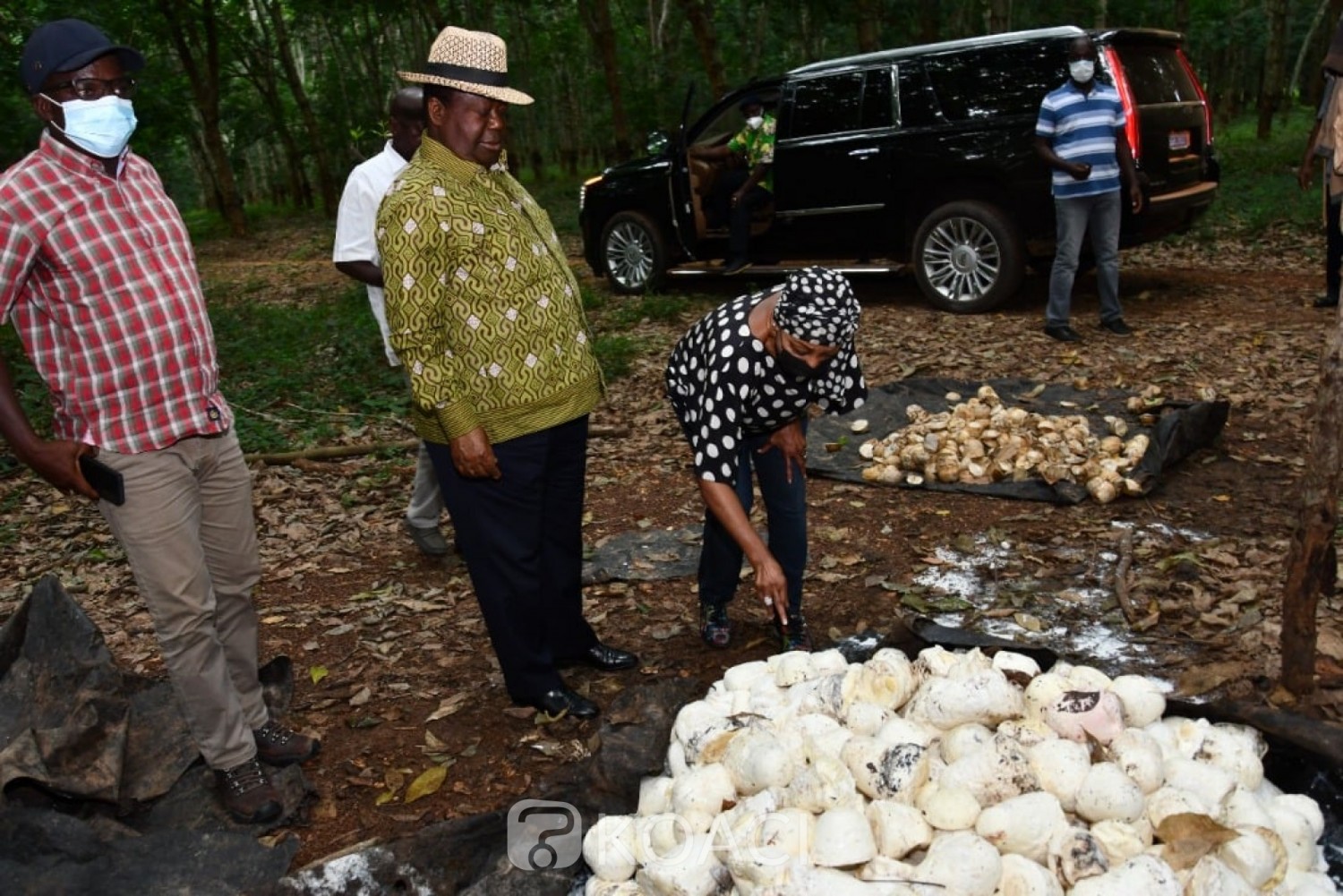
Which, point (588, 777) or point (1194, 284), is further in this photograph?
point (1194, 284)

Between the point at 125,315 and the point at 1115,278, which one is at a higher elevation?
the point at 125,315

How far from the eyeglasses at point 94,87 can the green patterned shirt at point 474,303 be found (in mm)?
757

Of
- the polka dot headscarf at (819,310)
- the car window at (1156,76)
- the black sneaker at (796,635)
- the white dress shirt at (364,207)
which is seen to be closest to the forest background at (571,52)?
→ the car window at (1156,76)

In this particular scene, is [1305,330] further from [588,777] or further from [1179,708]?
[588,777]

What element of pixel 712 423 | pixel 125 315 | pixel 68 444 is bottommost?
pixel 712 423

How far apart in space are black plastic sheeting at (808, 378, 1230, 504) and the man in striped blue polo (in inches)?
62.8

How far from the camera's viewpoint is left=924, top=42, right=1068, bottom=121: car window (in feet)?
27.0

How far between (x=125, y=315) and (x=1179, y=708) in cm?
306

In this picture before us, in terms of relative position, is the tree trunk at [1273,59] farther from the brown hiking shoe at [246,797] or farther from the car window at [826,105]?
the brown hiking shoe at [246,797]

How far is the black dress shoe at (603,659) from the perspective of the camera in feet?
13.6

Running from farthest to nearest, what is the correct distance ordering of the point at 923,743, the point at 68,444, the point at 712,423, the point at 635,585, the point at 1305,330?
the point at 1305,330 < the point at 635,585 < the point at 712,423 < the point at 68,444 < the point at 923,743

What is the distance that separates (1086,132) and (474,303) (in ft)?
18.8

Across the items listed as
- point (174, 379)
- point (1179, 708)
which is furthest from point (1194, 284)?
point (174, 379)

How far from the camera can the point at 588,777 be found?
2.96 m
